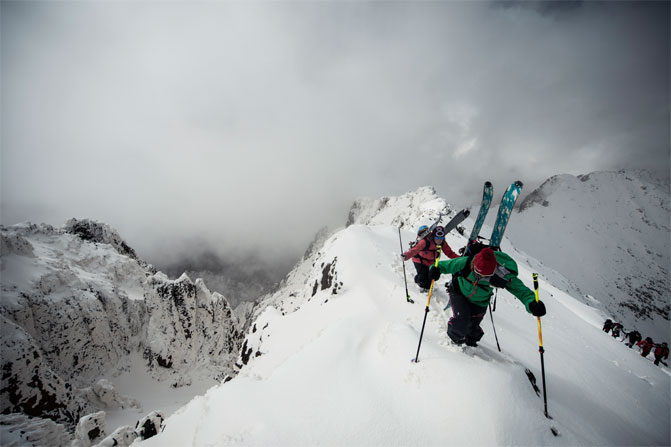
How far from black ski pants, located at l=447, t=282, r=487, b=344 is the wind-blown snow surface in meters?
0.42

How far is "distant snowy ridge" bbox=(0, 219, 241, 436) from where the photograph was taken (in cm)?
2097

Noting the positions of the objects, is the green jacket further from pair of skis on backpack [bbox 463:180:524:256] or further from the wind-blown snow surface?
pair of skis on backpack [bbox 463:180:524:256]

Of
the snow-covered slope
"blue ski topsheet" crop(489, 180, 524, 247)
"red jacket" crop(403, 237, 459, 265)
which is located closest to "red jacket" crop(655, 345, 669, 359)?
"blue ski topsheet" crop(489, 180, 524, 247)

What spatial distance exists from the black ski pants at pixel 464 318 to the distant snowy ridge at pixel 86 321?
107ft

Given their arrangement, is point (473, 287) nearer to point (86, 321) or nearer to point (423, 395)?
point (423, 395)

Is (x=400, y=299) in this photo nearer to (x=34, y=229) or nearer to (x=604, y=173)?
(x=34, y=229)

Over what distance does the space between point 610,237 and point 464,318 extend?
694 feet

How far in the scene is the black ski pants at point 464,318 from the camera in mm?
6449

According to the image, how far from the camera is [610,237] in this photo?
5669 inches

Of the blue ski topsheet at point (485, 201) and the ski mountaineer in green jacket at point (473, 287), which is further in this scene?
the blue ski topsheet at point (485, 201)

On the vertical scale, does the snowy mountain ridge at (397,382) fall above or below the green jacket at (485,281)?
below

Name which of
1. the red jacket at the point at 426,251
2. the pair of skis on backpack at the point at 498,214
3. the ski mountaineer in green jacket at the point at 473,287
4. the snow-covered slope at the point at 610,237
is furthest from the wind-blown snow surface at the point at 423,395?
the snow-covered slope at the point at 610,237

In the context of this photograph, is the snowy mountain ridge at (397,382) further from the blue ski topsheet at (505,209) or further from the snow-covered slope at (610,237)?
the snow-covered slope at (610,237)

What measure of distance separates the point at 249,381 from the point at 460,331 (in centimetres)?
689
